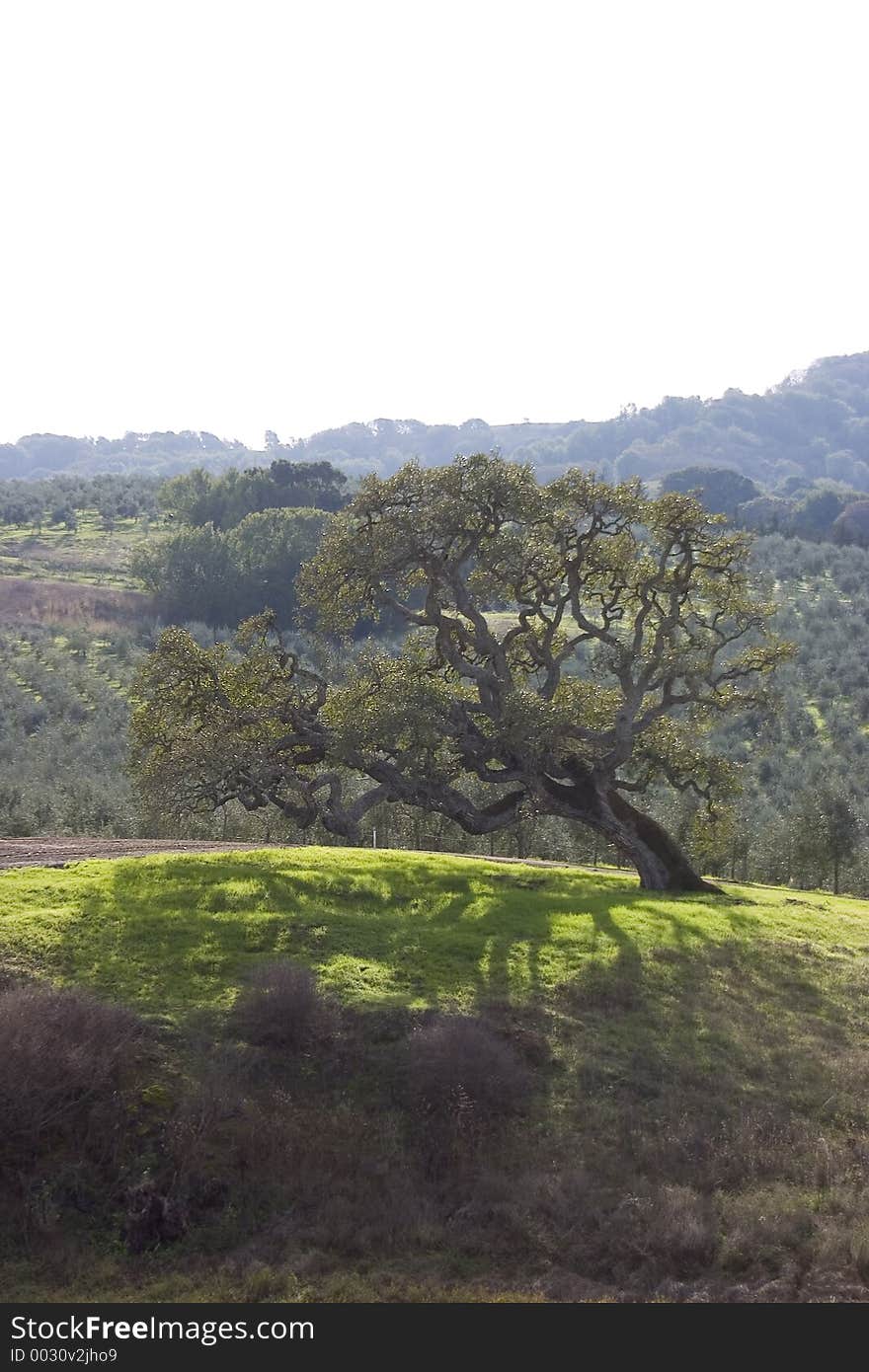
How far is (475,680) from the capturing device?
109 ft

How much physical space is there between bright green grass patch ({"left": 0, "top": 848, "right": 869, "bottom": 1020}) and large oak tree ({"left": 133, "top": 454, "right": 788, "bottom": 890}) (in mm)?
2083

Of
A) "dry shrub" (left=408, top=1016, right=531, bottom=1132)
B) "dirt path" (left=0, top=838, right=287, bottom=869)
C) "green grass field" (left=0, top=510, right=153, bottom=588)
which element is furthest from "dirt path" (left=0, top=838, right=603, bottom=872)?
"green grass field" (left=0, top=510, right=153, bottom=588)

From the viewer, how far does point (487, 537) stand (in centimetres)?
3064

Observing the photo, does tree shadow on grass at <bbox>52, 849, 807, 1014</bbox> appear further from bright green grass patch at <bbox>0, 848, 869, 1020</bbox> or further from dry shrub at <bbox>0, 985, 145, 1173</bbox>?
dry shrub at <bbox>0, 985, 145, 1173</bbox>

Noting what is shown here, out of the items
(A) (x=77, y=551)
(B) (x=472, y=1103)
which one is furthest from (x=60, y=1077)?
(A) (x=77, y=551)

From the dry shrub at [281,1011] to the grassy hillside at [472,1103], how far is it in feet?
0.85

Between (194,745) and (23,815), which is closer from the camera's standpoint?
(194,745)

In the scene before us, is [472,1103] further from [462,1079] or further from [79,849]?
[79,849]

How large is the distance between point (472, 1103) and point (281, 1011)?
12.8 ft

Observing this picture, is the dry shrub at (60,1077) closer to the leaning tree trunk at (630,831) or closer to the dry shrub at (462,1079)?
the dry shrub at (462,1079)

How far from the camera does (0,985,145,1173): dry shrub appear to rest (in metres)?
15.8
